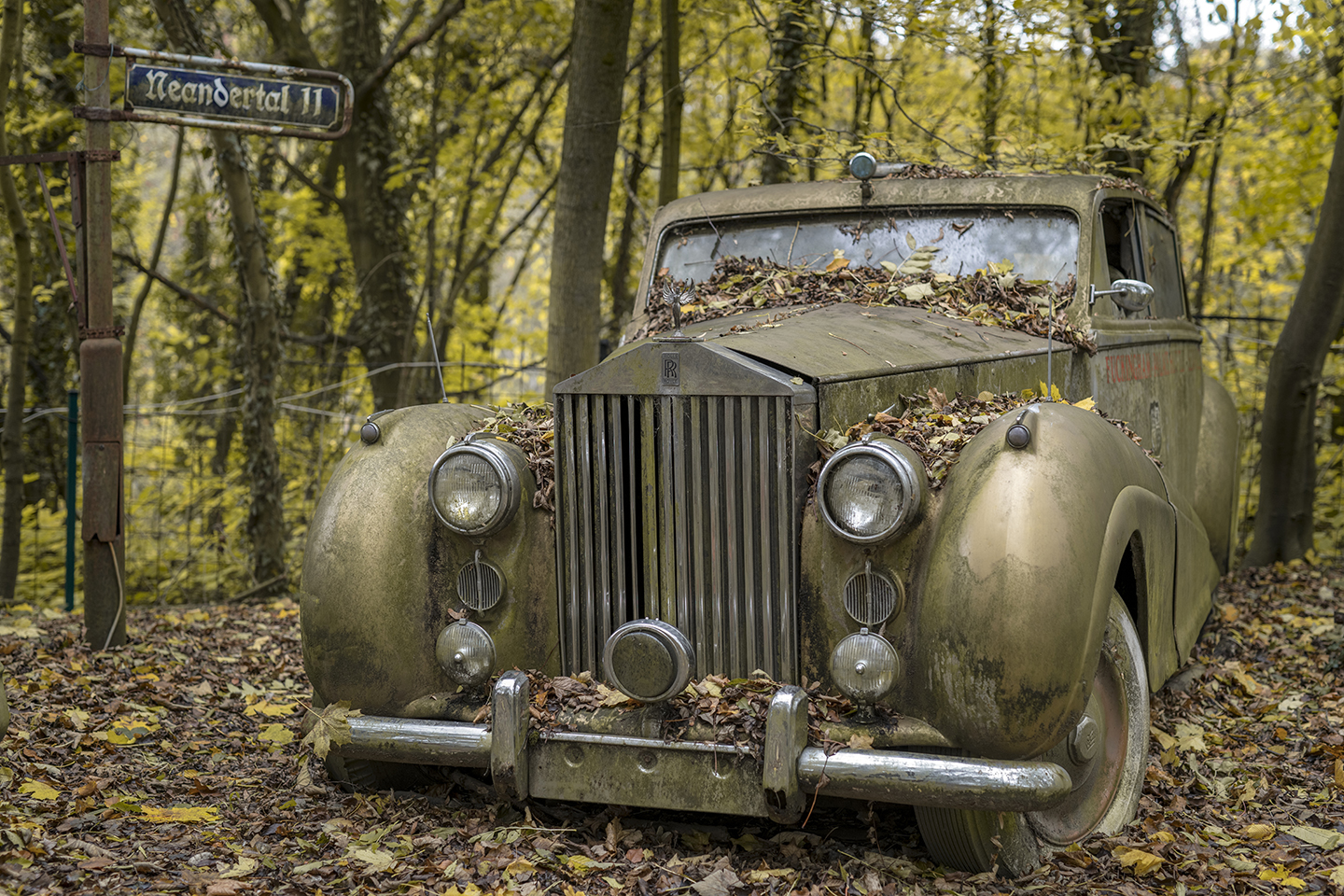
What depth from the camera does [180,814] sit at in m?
3.39

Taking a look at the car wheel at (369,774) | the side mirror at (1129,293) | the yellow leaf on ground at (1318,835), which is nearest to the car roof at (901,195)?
the side mirror at (1129,293)

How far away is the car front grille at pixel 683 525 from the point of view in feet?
10.1

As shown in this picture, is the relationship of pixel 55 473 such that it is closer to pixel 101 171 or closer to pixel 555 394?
pixel 101 171

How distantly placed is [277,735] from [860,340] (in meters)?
2.66

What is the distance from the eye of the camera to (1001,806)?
2.71 metres

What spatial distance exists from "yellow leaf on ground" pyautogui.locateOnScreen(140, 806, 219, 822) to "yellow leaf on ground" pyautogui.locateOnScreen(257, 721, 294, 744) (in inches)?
31.1

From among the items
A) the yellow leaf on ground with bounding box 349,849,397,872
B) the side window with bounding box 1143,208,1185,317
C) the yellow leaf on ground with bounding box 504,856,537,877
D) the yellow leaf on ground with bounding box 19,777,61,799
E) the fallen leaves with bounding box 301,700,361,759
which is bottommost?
the yellow leaf on ground with bounding box 349,849,397,872

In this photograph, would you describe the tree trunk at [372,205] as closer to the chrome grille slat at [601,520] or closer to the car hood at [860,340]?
the car hood at [860,340]

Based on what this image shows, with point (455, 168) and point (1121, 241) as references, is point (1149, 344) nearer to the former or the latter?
point (1121, 241)

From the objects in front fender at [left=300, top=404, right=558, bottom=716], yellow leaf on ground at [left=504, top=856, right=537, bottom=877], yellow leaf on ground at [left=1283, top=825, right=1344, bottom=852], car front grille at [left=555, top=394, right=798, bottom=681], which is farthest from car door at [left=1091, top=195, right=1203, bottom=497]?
yellow leaf on ground at [left=504, top=856, right=537, bottom=877]

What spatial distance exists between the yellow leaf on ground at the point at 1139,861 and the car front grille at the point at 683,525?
1.10 metres

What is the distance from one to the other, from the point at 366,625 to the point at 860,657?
1.47 m

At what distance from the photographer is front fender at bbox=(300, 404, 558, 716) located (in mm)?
3359

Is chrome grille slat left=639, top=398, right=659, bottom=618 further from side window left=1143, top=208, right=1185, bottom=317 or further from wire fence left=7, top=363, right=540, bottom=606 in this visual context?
wire fence left=7, top=363, right=540, bottom=606
